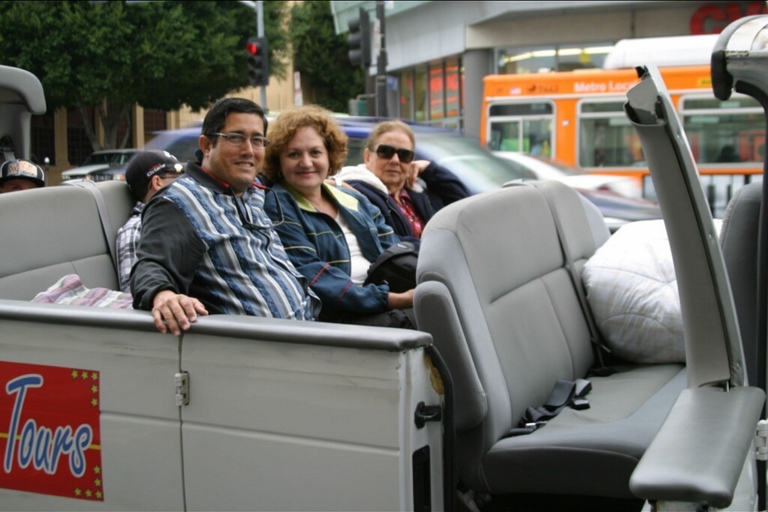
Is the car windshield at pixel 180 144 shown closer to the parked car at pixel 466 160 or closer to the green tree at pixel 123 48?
the parked car at pixel 466 160

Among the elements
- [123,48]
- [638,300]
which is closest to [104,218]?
[638,300]

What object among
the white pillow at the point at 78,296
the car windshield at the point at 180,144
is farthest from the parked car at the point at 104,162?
the white pillow at the point at 78,296

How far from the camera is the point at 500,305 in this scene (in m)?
3.13

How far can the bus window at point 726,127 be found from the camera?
13.8 meters

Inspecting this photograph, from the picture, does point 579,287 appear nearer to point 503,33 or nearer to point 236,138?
point 236,138

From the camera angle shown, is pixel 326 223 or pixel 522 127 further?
pixel 522 127

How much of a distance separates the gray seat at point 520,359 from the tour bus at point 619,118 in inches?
412

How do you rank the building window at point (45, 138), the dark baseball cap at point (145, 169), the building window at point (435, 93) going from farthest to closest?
1. the building window at point (45, 138)
2. the building window at point (435, 93)
3. the dark baseball cap at point (145, 169)

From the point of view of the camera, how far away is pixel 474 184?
7598 mm

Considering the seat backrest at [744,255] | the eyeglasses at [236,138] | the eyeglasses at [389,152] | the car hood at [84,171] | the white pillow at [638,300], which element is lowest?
the white pillow at [638,300]

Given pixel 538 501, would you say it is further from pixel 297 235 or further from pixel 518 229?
pixel 297 235

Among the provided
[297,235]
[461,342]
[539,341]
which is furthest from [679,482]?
[297,235]

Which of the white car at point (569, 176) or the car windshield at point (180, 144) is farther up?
the car windshield at point (180, 144)

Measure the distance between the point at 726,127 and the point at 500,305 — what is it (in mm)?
12034
